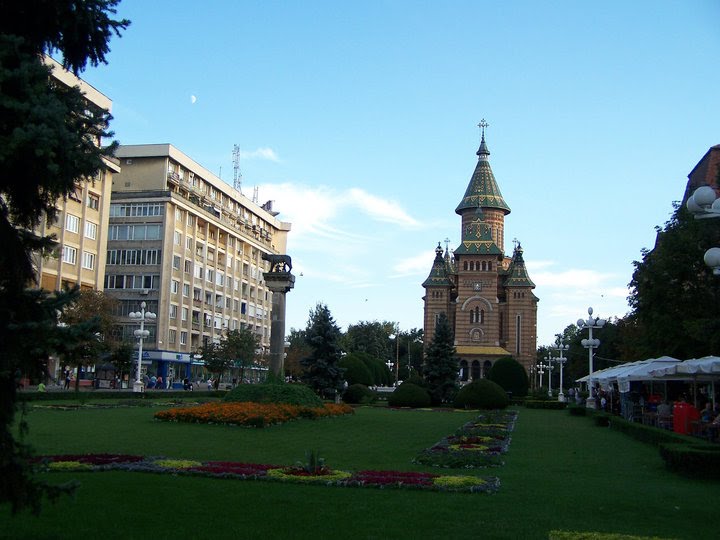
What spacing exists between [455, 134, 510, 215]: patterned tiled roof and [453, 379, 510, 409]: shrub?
50271mm

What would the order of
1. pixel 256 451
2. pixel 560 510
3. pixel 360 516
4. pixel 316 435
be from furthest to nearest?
pixel 316 435 < pixel 256 451 < pixel 560 510 < pixel 360 516

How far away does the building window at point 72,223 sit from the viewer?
50438 mm

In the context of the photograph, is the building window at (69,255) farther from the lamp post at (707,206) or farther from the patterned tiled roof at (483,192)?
the patterned tiled roof at (483,192)

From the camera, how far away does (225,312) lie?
249 feet

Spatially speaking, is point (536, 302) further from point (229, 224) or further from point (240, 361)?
point (240, 361)

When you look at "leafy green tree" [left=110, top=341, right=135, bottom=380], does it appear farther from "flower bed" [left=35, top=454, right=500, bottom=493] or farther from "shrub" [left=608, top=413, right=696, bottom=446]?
"flower bed" [left=35, top=454, right=500, bottom=493]

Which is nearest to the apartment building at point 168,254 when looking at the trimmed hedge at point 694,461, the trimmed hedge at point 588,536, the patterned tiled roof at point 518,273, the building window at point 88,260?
the building window at point 88,260

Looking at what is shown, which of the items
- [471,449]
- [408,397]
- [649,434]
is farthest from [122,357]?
[649,434]

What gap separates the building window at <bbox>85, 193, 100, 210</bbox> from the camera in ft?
174

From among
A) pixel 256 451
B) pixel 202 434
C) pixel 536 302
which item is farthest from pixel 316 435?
pixel 536 302

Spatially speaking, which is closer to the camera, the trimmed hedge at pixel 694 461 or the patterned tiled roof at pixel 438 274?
the trimmed hedge at pixel 694 461

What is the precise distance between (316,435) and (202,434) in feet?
10.7

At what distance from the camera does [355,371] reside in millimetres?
52344

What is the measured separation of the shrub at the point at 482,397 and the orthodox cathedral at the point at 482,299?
3849cm
